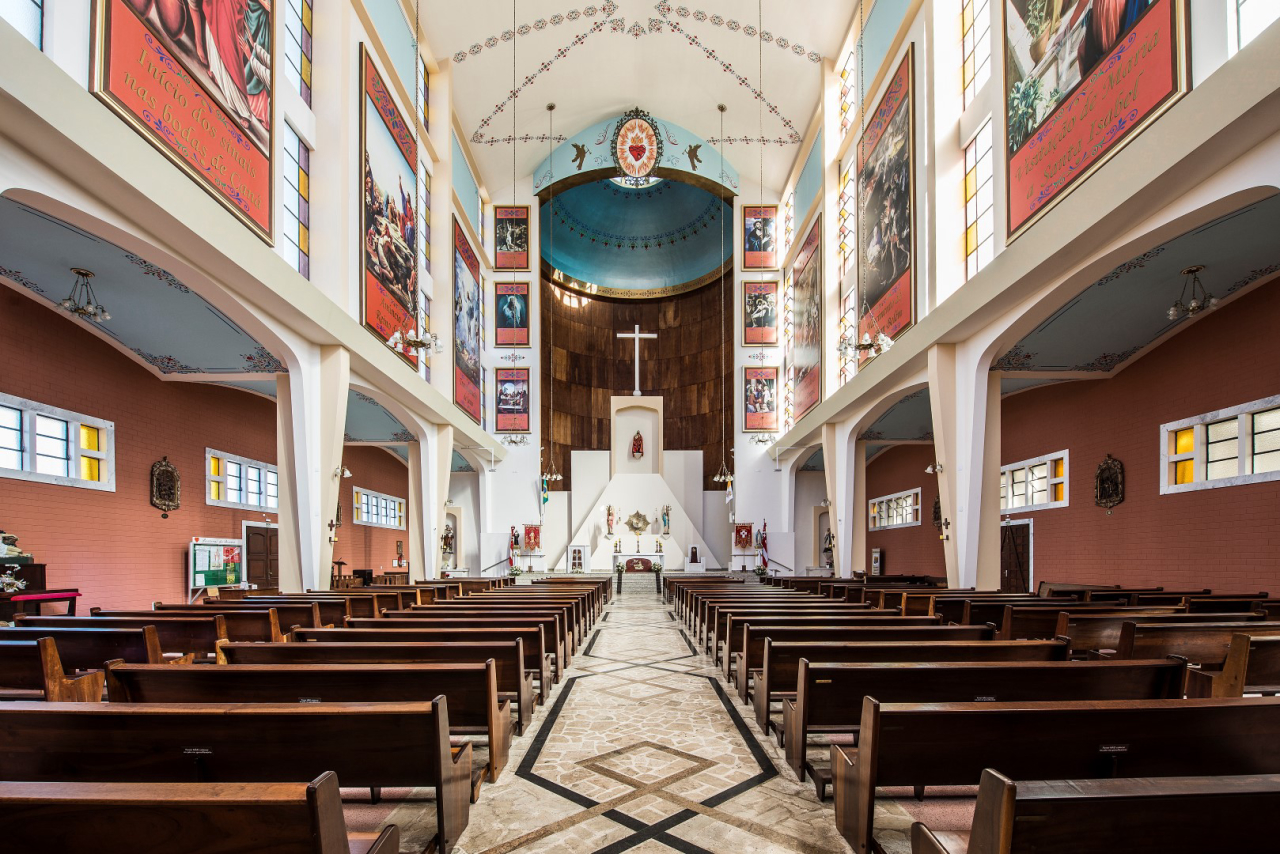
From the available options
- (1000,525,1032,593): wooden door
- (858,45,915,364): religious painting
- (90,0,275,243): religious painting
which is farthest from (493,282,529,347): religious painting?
(1000,525,1032,593): wooden door

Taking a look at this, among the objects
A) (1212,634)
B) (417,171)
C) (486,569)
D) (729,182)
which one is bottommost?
(486,569)

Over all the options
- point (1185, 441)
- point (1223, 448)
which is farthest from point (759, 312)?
point (1223, 448)

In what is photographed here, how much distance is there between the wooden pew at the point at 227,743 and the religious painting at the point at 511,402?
20627 mm

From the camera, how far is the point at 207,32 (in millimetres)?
7266

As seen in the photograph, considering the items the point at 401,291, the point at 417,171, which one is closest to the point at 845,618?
the point at 401,291

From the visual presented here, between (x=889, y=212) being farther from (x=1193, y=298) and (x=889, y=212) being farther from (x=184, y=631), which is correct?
(x=184, y=631)

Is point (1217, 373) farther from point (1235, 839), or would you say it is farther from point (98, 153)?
point (98, 153)

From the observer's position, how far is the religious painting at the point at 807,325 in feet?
56.7

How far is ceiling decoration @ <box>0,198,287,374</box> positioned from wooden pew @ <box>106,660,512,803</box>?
173 inches

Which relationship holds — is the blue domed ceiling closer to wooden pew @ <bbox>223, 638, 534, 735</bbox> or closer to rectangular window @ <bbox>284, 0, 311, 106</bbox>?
rectangular window @ <bbox>284, 0, 311, 106</bbox>

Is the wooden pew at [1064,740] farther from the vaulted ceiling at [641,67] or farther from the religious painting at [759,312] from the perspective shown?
the religious painting at [759,312]

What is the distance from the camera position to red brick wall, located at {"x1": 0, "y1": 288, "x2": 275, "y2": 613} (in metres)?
7.77

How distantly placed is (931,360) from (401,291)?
8882 millimetres

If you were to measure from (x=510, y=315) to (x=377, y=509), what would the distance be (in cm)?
757
